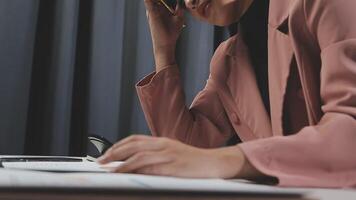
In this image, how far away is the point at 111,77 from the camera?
150 cm

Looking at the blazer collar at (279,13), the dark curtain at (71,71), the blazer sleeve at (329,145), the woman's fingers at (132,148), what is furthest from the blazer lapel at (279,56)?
the dark curtain at (71,71)

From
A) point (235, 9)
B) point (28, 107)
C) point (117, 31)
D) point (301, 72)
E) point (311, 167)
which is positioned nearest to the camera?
point (311, 167)

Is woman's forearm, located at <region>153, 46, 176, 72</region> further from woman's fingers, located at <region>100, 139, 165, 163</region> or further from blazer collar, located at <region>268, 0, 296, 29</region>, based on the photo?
woman's fingers, located at <region>100, 139, 165, 163</region>

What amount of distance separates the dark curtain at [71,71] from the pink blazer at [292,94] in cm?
52

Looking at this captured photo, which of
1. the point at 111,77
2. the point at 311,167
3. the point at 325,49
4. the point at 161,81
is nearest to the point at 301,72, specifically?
the point at 325,49

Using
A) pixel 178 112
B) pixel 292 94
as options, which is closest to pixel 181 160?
pixel 292 94

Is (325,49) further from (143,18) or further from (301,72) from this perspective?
(143,18)

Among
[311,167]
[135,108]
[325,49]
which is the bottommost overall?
[135,108]

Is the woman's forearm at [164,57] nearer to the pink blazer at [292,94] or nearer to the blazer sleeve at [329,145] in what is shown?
the pink blazer at [292,94]

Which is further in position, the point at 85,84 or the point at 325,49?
the point at 85,84

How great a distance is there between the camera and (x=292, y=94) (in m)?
0.69

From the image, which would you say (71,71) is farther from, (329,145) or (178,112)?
(329,145)

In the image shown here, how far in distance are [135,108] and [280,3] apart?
931 mm

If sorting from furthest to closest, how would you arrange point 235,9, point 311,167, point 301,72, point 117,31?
point 117,31 → point 235,9 → point 301,72 → point 311,167
